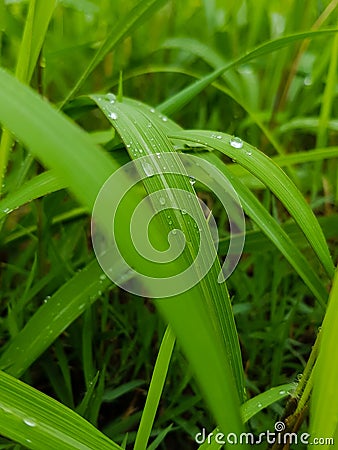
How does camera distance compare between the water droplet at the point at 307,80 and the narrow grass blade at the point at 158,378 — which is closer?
the narrow grass blade at the point at 158,378

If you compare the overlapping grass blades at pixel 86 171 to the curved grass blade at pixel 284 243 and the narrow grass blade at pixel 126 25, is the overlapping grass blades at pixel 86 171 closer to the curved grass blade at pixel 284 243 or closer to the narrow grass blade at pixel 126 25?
the curved grass blade at pixel 284 243

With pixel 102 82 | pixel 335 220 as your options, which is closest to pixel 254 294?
pixel 335 220

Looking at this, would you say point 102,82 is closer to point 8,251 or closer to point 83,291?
point 8,251

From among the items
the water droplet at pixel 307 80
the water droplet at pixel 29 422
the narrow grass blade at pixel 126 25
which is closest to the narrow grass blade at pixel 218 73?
the narrow grass blade at pixel 126 25

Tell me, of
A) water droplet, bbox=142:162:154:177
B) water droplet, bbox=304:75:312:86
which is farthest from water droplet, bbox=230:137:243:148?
water droplet, bbox=304:75:312:86

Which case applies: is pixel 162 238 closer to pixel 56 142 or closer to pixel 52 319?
pixel 56 142

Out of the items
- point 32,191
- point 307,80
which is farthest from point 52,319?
point 307,80

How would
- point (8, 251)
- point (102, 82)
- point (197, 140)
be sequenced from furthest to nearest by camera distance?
point (102, 82), point (8, 251), point (197, 140)
